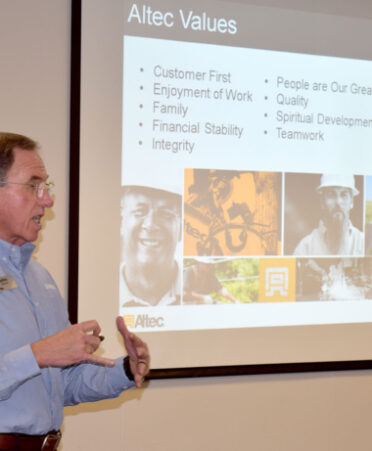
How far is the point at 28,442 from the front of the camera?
162 cm

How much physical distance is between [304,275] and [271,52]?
1.19 meters

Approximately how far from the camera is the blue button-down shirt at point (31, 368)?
1550 millimetres

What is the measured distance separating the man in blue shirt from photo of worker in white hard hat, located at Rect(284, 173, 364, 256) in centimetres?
152

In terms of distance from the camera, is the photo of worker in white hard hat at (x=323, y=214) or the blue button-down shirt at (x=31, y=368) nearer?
the blue button-down shirt at (x=31, y=368)

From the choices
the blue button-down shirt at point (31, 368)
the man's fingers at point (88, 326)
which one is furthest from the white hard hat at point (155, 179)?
the man's fingers at point (88, 326)

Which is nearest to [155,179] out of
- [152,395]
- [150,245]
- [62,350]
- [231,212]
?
[150,245]

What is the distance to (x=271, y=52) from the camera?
312cm

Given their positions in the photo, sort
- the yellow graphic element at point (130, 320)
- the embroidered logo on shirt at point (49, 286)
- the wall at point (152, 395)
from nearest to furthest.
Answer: the embroidered logo on shirt at point (49, 286) < the wall at point (152, 395) < the yellow graphic element at point (130, 320)

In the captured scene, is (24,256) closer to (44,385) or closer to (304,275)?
(44,385)

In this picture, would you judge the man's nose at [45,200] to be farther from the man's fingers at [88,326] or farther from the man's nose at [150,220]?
the man's nose at [150,220]

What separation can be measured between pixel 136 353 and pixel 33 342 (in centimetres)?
32

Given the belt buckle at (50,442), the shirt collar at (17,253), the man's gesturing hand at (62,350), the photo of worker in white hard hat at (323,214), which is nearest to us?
the man's gesturing hand at (62,350)

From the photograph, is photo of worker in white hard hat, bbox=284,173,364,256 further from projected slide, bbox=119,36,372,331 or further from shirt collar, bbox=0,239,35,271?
shirt collar, bbox=0,239,35,271

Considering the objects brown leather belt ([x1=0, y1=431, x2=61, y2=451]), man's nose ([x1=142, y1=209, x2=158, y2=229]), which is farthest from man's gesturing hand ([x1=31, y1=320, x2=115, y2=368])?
man's nose ([x1=142, y1=209, x2=158, y2=229])
